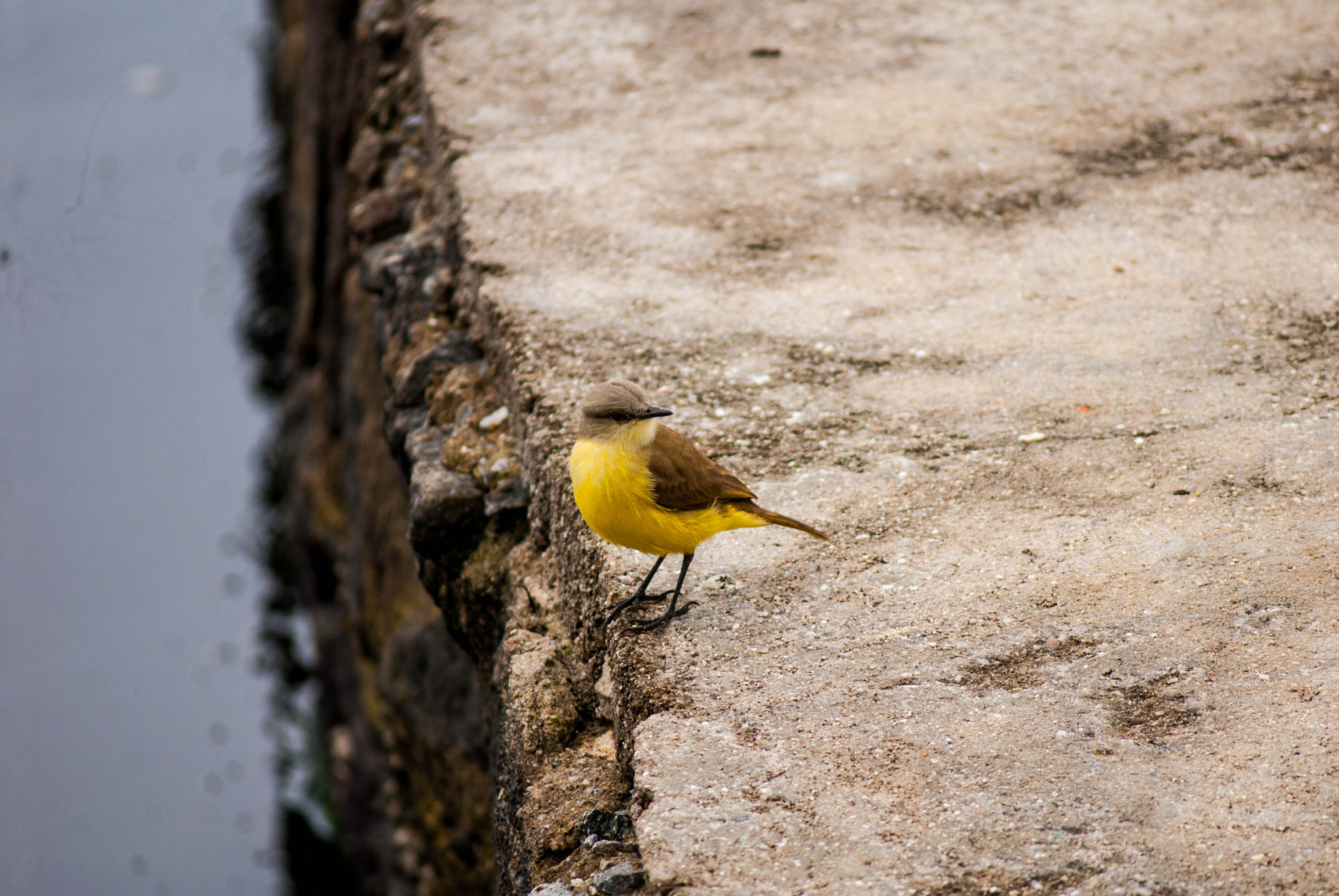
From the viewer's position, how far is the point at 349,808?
7035mm

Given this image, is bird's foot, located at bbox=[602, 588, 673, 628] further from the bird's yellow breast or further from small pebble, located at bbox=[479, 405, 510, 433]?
small pebble, located at bbox=[479, 405, 510, 433]

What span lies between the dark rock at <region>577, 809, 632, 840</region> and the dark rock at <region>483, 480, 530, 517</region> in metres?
Result: 1.19

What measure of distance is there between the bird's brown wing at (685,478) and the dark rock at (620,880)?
0.80 meters

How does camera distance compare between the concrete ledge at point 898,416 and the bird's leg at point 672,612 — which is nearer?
the concrete ledge at point 898,416

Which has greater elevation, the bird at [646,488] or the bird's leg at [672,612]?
the bird at [646,488]

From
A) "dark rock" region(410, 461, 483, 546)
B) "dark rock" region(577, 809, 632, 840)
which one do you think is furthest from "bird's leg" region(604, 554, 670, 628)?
"dark rock" region(410, 461, 483, 546)

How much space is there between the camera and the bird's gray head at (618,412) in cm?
250

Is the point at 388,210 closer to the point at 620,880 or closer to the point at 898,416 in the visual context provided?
Result: the point at 898,416

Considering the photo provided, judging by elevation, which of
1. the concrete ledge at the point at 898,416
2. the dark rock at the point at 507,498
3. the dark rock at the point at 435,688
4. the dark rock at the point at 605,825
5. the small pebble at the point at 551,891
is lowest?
the dark rock at the point at 435,688

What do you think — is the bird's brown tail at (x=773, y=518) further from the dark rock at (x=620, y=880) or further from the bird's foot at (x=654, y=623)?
the dark rock at (x=620, y=880)

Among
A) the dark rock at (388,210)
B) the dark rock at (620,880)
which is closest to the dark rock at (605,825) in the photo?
the dark rock at (620,880)

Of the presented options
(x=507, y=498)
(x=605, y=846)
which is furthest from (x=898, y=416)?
(x=605, y=846)

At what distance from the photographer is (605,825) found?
89.7 inches

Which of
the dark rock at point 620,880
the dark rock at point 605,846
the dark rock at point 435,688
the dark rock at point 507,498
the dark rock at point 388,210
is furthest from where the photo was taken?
the dark rock at point 388,210
